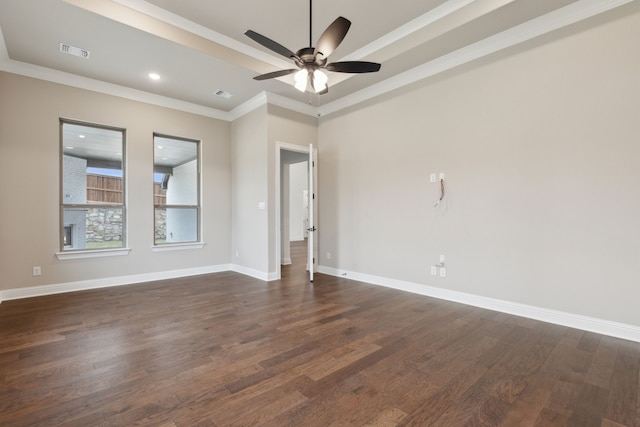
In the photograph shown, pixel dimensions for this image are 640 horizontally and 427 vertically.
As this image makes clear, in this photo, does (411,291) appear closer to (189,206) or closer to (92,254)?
(189,206)

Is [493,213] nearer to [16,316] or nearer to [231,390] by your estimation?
[231,390]

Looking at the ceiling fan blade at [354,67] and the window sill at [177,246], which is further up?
the ceiling fan blade at [354,67]

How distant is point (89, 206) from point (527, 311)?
603 centimetres

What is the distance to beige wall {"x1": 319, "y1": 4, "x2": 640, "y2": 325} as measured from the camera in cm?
276

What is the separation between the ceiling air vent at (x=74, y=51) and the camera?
3537mm

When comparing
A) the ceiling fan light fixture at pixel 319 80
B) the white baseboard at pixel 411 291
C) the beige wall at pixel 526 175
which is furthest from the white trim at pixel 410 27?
the white baseboard at pixel 411 291

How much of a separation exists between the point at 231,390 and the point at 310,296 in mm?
2227

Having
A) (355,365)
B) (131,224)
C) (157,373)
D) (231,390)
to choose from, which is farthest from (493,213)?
(131,224)

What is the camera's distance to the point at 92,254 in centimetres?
449

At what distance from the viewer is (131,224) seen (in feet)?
15.9

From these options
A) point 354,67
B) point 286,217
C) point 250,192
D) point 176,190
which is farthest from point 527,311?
point 176,190

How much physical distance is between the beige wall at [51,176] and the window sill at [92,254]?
0.06 meters

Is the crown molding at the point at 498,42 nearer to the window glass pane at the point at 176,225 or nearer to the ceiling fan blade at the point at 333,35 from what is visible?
the ceiling fan blade at the point at 333,35

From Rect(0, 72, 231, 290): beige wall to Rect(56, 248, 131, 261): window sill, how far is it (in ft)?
0.20
